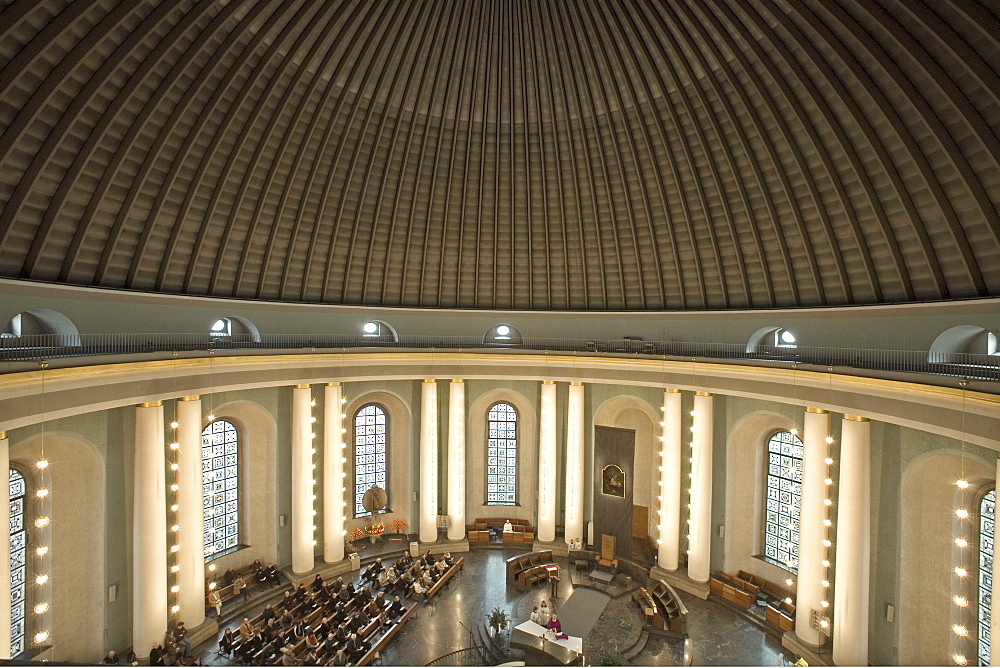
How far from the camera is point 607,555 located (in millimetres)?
24938

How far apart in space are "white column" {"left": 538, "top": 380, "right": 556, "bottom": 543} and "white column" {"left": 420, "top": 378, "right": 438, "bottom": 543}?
211 inches

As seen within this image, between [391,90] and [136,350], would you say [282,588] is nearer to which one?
[136,350]

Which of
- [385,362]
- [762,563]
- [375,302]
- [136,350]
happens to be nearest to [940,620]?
[762,563]

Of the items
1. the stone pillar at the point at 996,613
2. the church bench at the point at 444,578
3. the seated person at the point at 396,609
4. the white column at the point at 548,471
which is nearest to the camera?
the stone pillar at the point at 996,613

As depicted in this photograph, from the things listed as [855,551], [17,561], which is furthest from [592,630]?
[17,561]

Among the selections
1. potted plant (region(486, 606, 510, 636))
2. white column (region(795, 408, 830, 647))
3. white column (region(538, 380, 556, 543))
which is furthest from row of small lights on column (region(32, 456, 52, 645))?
white column (region(795, 408, 830, 647))

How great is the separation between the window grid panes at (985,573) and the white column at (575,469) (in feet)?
48.2

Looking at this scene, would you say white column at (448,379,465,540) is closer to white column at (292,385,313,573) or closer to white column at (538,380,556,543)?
white column at (538,380,556,543)

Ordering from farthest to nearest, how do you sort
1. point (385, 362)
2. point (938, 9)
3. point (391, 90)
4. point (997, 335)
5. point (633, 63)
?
point (385, 362) < point (391, 90) < point (633, 63) < point (997, 335) < point (938, 9)

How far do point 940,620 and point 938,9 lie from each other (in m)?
17.4

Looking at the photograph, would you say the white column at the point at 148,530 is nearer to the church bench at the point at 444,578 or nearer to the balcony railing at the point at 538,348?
the balcony railing at the point at 538,348

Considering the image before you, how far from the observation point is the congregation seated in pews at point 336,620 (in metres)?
17.5

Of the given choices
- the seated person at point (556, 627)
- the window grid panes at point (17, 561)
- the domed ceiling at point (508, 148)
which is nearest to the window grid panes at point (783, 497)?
the domed ceiling at point (508, 148)

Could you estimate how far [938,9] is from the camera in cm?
1309
